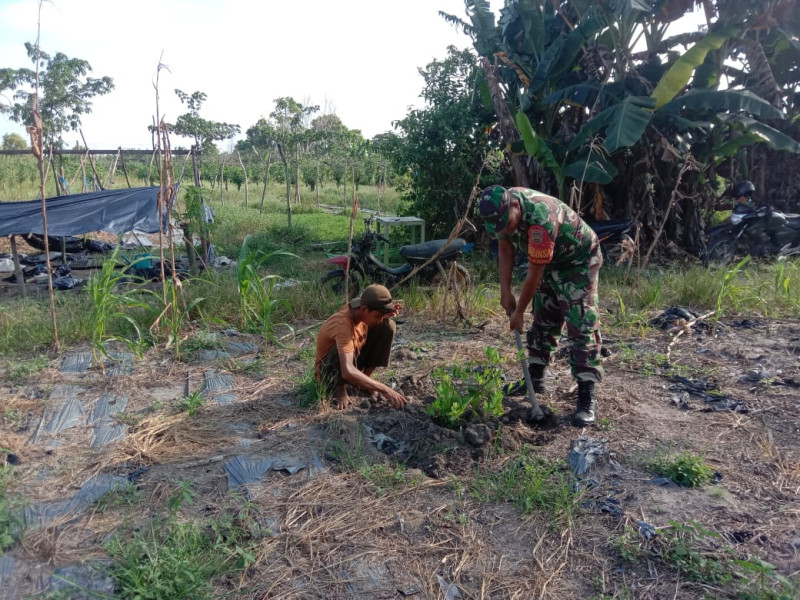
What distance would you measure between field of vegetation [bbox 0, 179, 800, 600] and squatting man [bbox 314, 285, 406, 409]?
6.2 inches

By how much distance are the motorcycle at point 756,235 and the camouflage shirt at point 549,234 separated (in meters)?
5.34

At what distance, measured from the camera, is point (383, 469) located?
9.91ft

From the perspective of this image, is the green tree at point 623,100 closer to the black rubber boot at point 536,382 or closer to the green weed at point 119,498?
the black rubber boot at point 536,382

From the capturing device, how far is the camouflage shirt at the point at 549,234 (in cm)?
329

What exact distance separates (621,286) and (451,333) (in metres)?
2.50

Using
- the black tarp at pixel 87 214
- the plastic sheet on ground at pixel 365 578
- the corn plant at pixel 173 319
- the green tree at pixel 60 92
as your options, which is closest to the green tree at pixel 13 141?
the green tree at pixel 60 92

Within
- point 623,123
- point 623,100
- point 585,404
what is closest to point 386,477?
point 585,404

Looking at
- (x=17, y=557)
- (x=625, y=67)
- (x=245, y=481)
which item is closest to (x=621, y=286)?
(x=625, y=67)

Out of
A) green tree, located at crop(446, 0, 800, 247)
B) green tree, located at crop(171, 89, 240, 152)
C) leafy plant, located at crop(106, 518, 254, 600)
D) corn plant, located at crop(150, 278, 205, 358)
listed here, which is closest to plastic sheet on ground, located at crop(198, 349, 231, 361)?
corn plant, located at crop(150, 278, 205, 358)

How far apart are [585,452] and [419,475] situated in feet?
2.99

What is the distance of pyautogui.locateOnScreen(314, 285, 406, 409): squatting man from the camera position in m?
3.39

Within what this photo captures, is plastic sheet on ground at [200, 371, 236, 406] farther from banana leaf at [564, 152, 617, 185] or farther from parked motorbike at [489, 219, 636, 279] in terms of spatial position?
banana leaf at [564, 152, 617, 185]

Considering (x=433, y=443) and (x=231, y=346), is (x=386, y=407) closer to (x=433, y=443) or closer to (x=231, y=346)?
(x=433, y=443)

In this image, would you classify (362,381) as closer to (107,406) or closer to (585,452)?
(585,452)
